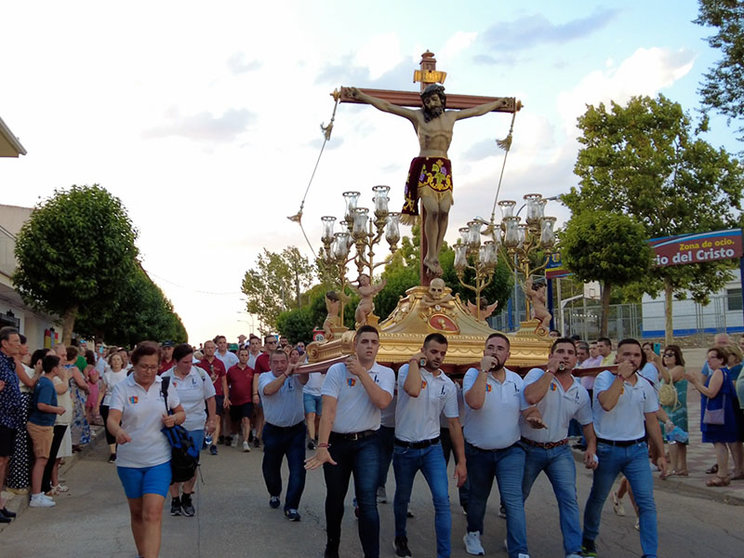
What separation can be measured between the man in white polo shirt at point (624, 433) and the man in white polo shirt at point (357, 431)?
5.71 ft

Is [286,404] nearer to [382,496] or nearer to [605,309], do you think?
[382,496]

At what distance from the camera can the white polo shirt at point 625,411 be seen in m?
6.45

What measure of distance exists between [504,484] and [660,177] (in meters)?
32.0

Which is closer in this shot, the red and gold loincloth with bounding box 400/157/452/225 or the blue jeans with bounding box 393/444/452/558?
the blue jeans with bounding box 393/444/452/558

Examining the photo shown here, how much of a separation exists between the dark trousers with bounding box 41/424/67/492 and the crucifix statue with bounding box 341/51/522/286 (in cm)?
518

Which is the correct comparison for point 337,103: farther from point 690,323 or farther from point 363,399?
point 690,323

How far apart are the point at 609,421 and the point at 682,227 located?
31.2 m

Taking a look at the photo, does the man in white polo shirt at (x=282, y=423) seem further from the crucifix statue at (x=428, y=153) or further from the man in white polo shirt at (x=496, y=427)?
the crucifix statue at (x=428, y=153)

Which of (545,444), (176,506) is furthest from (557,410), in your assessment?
(176,506)

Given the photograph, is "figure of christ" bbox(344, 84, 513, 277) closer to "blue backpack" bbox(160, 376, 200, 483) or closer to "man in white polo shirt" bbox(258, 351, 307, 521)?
"man in white polo shirt" bbox(258, 351, 307, 521)

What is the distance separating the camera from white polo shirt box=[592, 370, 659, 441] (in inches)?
254

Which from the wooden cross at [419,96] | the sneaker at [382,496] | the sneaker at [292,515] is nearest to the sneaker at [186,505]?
the sneaker at [292,515]

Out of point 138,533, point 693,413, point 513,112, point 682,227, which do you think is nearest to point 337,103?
point 513,112

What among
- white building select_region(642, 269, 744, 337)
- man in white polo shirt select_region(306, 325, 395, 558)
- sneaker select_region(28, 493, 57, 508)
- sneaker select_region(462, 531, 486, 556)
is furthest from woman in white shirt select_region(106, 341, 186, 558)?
white building select_region(642, 269, 744, 337)
